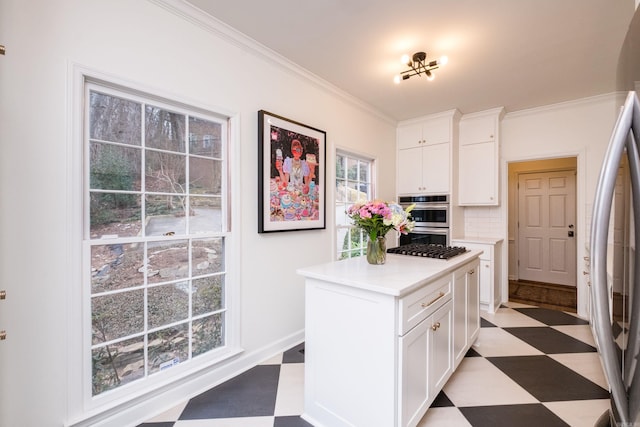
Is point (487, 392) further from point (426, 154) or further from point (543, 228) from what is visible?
point (543, 228)

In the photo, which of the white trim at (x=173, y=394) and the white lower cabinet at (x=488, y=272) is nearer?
the white trim at (x=173, y=394)

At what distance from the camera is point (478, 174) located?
12.8 feet

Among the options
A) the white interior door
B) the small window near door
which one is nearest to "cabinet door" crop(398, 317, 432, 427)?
the small window near door

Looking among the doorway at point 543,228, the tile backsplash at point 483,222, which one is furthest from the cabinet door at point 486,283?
the doorway at point 543,228

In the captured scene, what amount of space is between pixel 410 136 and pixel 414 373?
11.2ft

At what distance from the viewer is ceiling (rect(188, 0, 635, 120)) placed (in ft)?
6.26

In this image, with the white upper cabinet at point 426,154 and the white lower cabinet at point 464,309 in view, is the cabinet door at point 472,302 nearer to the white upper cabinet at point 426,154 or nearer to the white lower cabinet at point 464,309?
the white lower cabinet at point 464,309

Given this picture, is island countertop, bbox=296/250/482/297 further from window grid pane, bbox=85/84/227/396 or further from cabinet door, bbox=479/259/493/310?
cabinet door, bbox=479/259/493/310

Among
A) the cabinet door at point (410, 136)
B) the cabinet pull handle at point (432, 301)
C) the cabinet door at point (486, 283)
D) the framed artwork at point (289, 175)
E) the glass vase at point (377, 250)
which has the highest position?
the cabinet door at point (410, 136)

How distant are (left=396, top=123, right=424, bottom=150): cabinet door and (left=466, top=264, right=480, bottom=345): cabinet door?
2.20m

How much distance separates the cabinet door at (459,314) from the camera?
2004 millimetres

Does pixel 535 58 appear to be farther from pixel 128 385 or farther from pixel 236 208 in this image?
pixel 128 385

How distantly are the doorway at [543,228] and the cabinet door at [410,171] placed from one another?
7.28 ft

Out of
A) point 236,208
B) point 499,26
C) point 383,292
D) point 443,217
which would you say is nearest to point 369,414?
point 383,292
